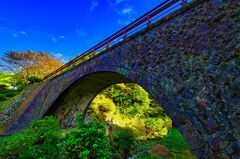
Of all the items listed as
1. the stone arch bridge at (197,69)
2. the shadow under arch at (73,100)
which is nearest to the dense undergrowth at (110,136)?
the shadow under arch at (73,100)

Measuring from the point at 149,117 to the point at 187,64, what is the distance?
51.0ft

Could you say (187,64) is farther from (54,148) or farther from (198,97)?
(54,148)

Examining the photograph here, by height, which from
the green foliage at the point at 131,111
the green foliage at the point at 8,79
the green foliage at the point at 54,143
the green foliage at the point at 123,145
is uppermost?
the green foliage at the point at 8,79

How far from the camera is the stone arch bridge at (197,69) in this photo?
4039mm

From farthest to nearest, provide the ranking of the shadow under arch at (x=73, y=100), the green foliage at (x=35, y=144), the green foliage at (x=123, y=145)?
the shadow under arch at (x=73, y=100)
the green foliage at (x=123, y=145)
the green foliage at (x=35, y=144)

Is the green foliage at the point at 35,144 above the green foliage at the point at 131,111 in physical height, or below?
below

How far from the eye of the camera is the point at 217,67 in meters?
4.43

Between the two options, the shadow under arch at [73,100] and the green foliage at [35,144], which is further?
the shadow under arch at [73,100]

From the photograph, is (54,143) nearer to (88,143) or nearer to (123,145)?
(88,143)

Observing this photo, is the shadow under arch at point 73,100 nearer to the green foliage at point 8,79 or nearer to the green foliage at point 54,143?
the green foliage at point 54,143

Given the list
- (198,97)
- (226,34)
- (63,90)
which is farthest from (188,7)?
(63,90)

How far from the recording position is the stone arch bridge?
4.04 meters

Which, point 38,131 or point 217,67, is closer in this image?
point 217,67

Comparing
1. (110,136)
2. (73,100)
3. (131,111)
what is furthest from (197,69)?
(131,111)
